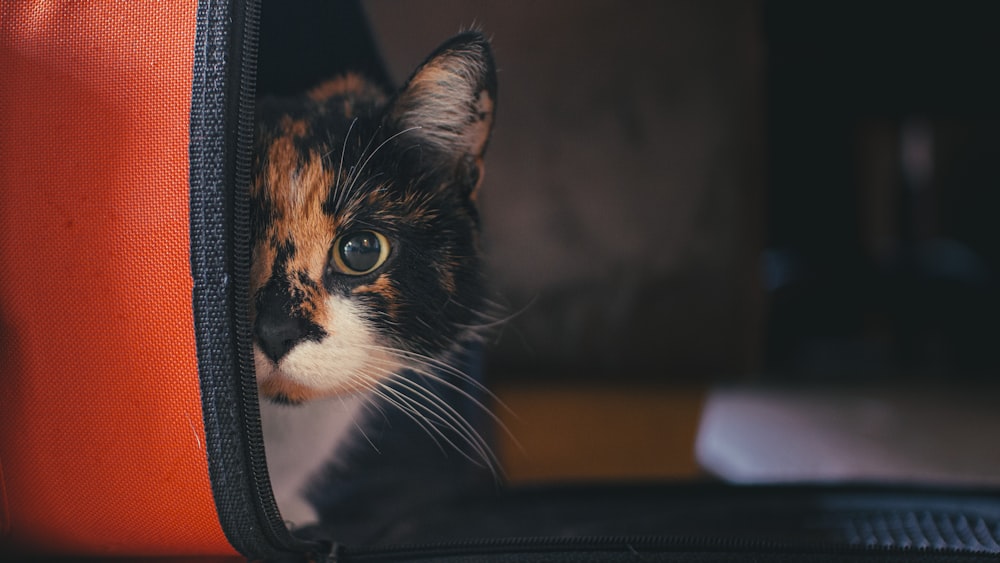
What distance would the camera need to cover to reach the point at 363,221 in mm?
393

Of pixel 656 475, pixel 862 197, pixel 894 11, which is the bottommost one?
pixel 656 475

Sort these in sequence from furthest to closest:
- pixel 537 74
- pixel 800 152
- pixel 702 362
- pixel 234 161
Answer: pixel 800 152 < pixel 702 362 < pixel 537 74 < pixel 234 161

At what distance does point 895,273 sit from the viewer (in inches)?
43.6

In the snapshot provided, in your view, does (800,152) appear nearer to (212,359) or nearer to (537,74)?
(537,74)

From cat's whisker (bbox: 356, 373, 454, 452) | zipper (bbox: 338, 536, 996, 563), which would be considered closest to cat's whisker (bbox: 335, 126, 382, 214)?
cat's whisker (bbox: 356, 373, 454, 452)

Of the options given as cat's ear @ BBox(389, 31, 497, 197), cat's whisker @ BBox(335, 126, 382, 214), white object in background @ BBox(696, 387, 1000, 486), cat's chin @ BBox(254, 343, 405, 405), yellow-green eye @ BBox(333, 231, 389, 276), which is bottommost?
white object in background @ BBox(696, 387, 1000, 486)

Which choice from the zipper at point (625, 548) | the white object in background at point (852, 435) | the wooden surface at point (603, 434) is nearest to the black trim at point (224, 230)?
the zipper at point (625, 548)

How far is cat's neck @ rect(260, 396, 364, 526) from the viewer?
421 millimetres

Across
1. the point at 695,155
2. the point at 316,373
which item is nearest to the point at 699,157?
the point at 695,155

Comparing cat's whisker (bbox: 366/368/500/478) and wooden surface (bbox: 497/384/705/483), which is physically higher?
cat's whisker (bbox: 366/368/500/478)

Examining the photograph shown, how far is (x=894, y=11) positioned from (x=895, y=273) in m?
0.49

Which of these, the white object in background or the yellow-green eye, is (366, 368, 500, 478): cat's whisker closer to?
the yellow-green eye

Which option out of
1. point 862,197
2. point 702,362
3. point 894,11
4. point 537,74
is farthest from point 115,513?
point 862,197

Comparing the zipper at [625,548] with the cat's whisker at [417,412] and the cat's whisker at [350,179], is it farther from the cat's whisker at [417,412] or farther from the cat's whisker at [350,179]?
the cat's whisker at [350,179]
